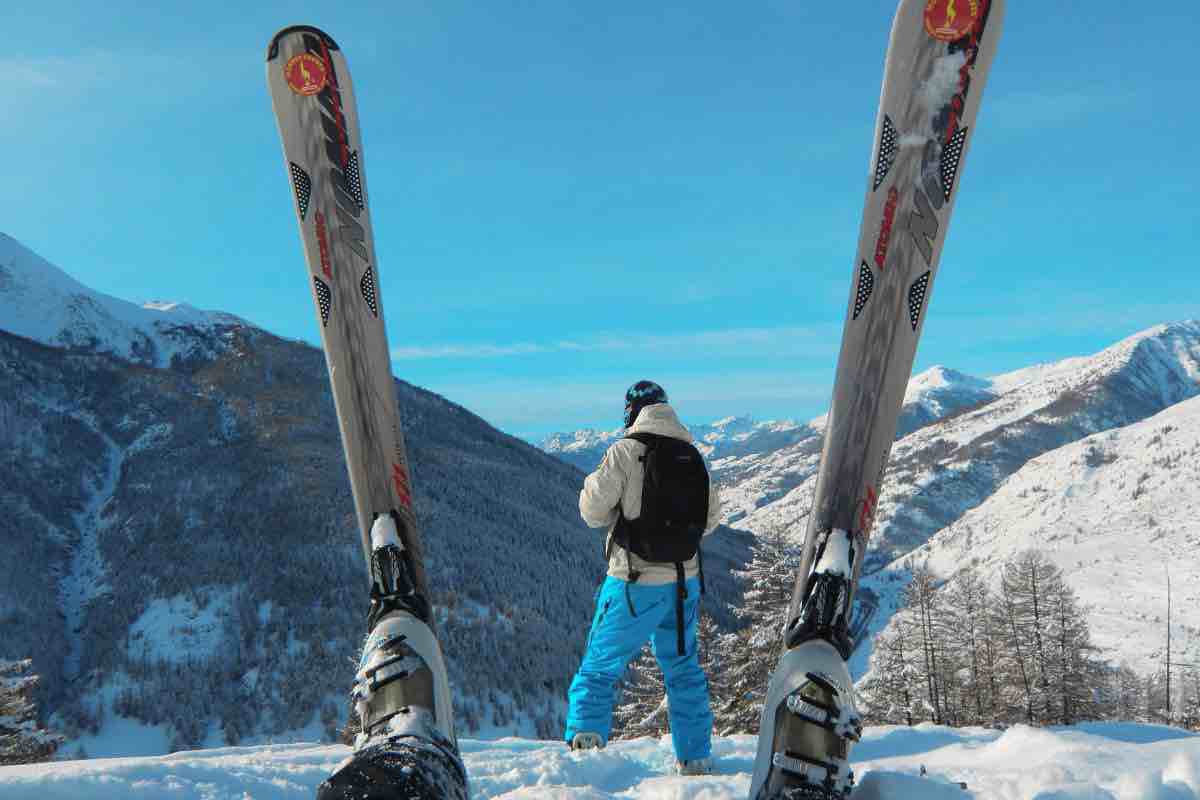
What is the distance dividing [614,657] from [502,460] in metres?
132

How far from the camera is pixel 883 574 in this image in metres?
150

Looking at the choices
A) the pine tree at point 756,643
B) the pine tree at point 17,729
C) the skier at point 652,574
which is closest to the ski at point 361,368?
the skier at point 652,574

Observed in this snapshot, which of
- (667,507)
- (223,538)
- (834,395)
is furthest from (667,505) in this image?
(223,538)

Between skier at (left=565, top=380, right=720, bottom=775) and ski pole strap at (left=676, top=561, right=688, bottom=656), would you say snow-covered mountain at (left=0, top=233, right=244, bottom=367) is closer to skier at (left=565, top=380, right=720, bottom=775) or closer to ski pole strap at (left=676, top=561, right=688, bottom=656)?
skier at (left=565, top=380, right=720, bottom=775)

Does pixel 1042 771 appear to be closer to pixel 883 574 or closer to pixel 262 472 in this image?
pixel 262 472

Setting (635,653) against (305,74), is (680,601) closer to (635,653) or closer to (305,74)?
(635,653)

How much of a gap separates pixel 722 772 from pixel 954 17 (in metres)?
4.35

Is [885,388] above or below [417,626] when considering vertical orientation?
above

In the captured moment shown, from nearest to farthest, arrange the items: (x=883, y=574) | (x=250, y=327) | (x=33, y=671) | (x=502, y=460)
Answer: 1. (x=33, y=671)
2. (x=502, y=460)
3. (x=883, y=574)
4. (x=250, y=327)

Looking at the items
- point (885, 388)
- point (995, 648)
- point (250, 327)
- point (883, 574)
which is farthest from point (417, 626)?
point (250, 327)

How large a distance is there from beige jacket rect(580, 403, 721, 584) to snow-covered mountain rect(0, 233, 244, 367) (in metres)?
176

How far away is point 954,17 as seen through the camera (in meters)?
3.49

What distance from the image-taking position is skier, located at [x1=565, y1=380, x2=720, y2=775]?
4352mm

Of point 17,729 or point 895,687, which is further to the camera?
point 895,687
